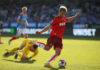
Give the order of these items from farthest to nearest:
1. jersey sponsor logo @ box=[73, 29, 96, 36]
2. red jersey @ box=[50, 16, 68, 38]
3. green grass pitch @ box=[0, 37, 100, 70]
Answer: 1. jersey sponsor logo @ box=[73, 29, 96, 36]
2. red jersey @ box=[50, 16, 68, 38]
3. green grass pitch @ box=[0, 37, 100, 70]

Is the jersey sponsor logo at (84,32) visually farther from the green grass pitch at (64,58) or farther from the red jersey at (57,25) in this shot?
the red jersey at (57,25)

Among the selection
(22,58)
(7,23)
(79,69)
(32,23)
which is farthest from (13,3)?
(79,69)

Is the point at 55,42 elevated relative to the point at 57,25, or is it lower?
lower

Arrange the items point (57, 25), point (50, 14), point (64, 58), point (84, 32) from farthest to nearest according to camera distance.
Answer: point (50, 14) → point (84, 32) → point (64, 58) → point (57, 25)

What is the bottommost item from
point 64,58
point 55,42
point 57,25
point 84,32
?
point 84,32

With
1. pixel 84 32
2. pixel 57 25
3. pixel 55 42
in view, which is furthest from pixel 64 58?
pixel 84 32

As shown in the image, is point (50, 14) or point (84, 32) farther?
point (50, 14)

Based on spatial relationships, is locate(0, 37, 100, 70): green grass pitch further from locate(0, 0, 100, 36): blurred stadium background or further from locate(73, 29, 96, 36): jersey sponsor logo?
locate(0, 0, 100, 36): blurred stadium background

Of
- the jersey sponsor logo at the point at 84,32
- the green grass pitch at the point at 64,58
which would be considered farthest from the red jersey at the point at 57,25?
the jersey sponsor logo at the point at 84,32

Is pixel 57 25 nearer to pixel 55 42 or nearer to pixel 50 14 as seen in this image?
pixel 55 42

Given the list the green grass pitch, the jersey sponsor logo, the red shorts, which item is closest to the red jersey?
the red shorts

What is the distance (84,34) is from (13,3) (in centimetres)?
1548

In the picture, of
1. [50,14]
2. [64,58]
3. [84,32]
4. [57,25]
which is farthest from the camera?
[50,14]

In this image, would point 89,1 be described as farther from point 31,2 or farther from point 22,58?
point 22,58
